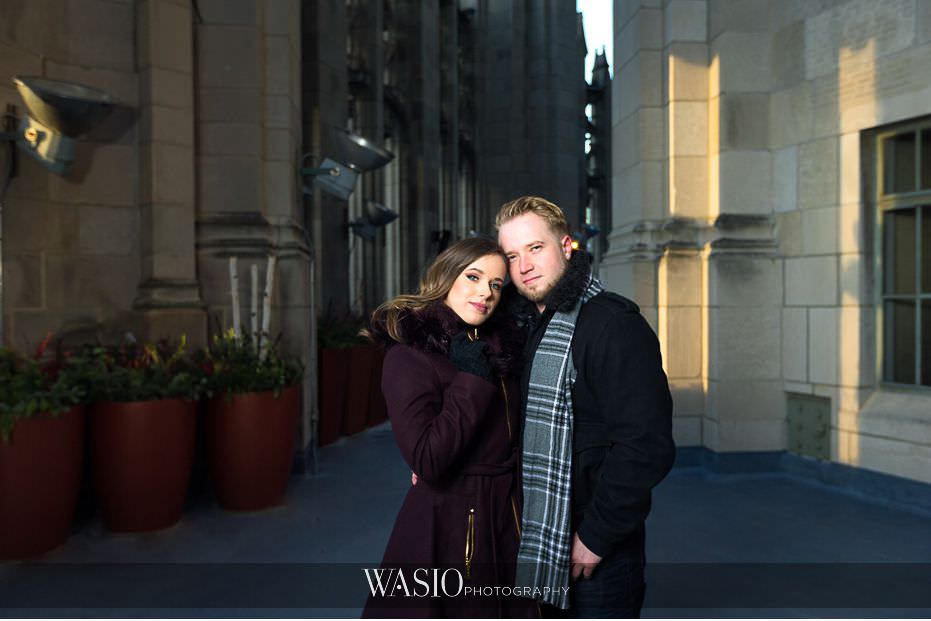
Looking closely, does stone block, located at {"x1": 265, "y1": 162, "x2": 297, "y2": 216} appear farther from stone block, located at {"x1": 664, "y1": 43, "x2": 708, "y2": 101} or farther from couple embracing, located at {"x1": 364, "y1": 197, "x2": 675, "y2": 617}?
couple embracing, located at {"x1": 364, "y1": 197, "x2": 675, "y2": 617}

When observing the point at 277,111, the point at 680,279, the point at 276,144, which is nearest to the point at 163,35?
the point at 277,111

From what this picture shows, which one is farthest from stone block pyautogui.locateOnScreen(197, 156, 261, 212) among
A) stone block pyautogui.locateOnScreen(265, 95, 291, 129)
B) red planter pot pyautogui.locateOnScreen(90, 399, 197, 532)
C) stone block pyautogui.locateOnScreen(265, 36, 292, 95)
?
red planter pot pyautogui.locateOnScreen(90, 399, 197, 532)

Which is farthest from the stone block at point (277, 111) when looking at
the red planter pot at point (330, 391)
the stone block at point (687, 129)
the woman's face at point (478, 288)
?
the woman's face at point (478, 288)

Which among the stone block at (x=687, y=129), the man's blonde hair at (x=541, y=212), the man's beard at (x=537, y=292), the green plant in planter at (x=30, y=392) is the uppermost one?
the stone block at (x=687, y=129)

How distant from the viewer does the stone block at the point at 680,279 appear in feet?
22.0

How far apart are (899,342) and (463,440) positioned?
5234mm

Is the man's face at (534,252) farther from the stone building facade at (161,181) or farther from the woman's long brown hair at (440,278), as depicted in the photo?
the stone building facade at (161,181)

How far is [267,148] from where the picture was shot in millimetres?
6453

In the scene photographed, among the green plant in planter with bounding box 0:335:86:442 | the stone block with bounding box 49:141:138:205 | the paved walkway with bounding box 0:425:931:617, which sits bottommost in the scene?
the paved walkway with bounding box 0:425:931:617

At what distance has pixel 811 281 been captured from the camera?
20.4 feet

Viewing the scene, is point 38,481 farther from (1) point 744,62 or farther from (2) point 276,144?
(1) point 744,62

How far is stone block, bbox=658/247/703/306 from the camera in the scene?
264 inches

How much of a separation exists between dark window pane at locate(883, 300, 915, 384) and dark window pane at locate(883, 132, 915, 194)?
964mm

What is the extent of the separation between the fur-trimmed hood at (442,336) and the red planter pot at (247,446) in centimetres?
315
